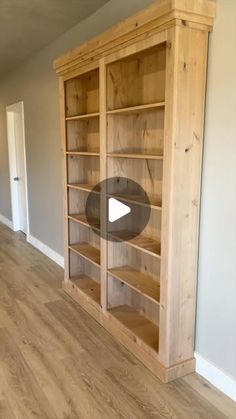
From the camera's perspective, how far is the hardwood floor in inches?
78.7

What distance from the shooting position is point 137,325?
2641 millimetres

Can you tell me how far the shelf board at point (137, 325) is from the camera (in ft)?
7.98

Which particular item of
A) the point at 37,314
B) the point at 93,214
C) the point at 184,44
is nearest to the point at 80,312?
the point at 37,314

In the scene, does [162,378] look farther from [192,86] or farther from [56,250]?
[56,250]

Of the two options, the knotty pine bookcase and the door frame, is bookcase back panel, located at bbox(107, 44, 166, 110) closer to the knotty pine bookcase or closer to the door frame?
the knotty pine bookcase

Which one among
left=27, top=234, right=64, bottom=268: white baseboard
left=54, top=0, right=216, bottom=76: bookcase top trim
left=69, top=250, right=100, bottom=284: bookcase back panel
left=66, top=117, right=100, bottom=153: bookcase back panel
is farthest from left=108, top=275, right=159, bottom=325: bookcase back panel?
left=54, top=0, right=216, bottom=76: bookcase top trim

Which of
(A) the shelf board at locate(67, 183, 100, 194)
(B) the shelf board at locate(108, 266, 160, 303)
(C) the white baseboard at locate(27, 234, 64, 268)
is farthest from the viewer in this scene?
(C) the white baseboard at locate(27, 234, 64, 268)

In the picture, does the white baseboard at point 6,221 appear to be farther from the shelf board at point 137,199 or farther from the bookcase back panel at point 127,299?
the shelf board at point 137,199

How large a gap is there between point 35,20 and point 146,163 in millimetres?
1849

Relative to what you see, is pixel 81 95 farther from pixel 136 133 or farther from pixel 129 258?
pixel 129 258

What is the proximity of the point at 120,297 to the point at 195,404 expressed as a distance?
1062 mm

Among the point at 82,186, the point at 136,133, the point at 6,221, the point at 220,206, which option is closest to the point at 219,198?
the point at 220,206

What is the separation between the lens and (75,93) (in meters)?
3.27

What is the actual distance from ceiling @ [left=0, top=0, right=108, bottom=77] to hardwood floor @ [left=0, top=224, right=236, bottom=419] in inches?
103
